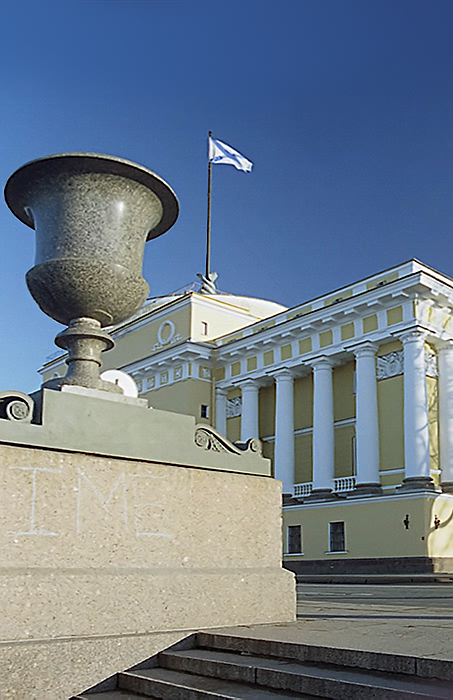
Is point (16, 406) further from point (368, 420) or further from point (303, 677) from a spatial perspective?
point (368, 420)

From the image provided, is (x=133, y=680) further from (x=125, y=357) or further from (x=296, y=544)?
(x=125, y=357)

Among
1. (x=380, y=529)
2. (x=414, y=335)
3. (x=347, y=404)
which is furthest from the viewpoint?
(x=347, y=404)

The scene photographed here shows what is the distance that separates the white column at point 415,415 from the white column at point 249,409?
359 inches

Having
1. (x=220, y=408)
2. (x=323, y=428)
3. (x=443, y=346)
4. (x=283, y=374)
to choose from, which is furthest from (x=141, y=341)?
(x=443, y=346)

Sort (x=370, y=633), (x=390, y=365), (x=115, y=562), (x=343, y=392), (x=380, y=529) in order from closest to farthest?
(x=370, y=633), (x=115, y=562), (x=380, y=529), (x=390, y=365), (x=343, y=392)

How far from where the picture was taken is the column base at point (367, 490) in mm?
26391

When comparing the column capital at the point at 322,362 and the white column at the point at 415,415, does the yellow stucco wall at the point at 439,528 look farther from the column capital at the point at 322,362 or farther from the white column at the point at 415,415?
the column capital at the point at 322,362

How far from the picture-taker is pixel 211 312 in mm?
36312

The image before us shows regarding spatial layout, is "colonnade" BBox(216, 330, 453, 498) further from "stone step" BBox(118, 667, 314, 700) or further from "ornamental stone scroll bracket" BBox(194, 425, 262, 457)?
"stone step" BBox(118, 667, 314, 700)

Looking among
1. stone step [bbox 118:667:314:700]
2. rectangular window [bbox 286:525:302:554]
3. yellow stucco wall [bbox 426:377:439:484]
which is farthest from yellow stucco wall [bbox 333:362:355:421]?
stone step [bbox 118:667:314:700]

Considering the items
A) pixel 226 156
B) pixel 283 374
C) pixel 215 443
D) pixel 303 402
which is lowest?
pixel 215 443

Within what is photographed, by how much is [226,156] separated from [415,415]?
778 inches

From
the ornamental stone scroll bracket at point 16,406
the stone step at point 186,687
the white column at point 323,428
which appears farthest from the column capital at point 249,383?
the stone step at point 186,687

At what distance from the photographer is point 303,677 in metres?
3.54
